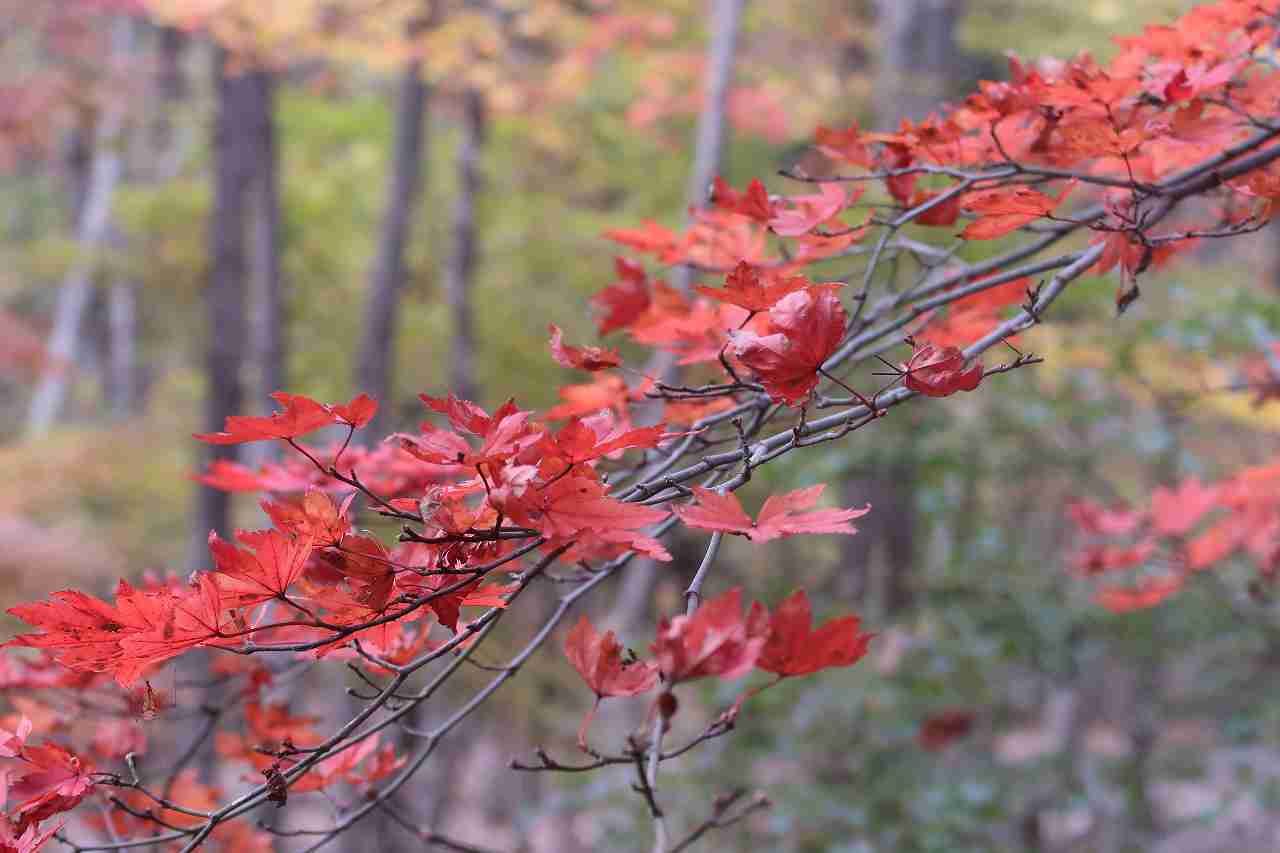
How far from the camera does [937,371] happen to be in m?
0.74

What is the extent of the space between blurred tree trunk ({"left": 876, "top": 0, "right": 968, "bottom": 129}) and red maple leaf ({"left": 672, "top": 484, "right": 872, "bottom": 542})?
3.44 metres

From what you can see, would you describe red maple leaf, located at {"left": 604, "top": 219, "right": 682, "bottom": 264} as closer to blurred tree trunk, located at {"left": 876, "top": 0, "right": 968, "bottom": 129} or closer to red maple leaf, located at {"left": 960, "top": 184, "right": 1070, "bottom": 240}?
red maple leaf, located at {"left": 960, "top": 184, "right": 1070, "bottom": 240}

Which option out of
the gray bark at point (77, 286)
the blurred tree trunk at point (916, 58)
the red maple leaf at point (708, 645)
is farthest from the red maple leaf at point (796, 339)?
the gray bark at point (77, 286)

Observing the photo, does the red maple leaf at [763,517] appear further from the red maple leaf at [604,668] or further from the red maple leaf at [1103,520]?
the red maple leaf at [1103,520]

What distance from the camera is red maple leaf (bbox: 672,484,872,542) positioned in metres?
0.70

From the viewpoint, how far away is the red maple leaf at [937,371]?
2.40ft

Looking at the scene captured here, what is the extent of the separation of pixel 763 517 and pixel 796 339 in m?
0.13

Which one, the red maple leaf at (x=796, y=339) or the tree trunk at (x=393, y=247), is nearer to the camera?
the red maple leaf at (x=796, y=339)

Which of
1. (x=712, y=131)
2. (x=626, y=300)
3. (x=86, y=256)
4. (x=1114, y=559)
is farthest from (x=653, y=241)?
(x=86, y=256)

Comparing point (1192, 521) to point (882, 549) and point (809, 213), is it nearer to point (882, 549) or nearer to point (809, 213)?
point (809, 213)

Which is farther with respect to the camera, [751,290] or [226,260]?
[226,260]

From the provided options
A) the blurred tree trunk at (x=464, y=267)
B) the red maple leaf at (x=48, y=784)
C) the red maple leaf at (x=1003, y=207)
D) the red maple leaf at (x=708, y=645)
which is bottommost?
the blurred tree trunk at (x=464, y=267)

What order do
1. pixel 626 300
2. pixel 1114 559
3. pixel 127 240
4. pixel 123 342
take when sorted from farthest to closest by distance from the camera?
pixel 123 342 < pixel 127 240 < pixel 1114 559 < pixel 626 300

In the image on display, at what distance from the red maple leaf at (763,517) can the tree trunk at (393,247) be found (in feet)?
14.8
